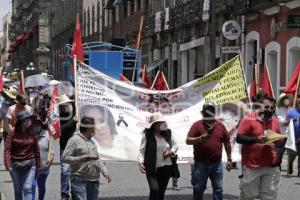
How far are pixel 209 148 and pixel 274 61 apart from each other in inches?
648

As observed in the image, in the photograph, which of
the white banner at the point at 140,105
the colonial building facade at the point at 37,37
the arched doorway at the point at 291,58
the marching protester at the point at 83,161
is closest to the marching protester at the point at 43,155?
the white banner at the point at 140,105

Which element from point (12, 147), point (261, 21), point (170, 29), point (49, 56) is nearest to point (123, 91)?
point (12, 147)

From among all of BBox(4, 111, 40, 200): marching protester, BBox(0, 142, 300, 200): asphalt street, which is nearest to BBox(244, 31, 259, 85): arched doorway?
BBox(0, 142, 300, 200): asphalt street

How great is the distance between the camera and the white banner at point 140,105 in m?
11.8

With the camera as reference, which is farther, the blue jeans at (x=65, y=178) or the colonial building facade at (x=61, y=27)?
the colonial building facade at (x=61, y=27)

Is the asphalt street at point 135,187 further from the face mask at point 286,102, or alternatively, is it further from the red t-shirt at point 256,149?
the red t-shirt at point 256,149

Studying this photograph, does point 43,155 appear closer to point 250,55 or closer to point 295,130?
point 295,130

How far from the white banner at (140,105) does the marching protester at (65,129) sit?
494 mm

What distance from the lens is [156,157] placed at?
1034cm

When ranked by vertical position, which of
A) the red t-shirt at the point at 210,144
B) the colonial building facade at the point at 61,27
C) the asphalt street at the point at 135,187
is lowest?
the asphalt street at the point at 135,187

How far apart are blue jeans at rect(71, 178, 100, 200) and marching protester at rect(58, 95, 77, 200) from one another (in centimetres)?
222

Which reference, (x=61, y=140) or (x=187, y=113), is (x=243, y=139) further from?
(x=61, y=140)

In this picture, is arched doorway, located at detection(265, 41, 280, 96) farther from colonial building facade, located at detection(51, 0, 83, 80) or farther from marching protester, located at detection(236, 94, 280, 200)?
colonial building facade, located at detection(51, 0, 83, 80)

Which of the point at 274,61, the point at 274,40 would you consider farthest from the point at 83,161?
the point at 274,61
